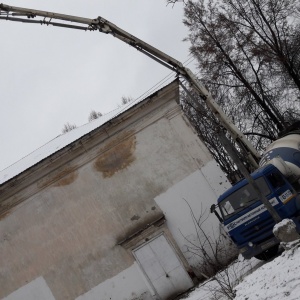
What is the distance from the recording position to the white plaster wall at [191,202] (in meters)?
14.0

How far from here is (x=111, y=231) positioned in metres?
14.2

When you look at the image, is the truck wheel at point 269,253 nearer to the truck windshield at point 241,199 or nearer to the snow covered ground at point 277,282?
the truck windshield at point 241,199

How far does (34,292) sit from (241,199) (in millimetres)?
8301

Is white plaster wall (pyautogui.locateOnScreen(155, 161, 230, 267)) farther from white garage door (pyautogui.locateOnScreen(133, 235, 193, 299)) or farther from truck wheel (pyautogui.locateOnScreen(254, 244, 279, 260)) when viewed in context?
truck wheel (pyautogui.locateOnScreen(254, 244, 279, 260))

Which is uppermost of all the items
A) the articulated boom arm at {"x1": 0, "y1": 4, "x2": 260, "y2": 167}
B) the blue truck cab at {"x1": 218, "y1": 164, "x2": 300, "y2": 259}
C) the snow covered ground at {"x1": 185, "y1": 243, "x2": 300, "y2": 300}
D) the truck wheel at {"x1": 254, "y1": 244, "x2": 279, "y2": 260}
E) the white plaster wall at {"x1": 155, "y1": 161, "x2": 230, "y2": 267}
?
the articulated boom arm at {"x1": 0, "y1": 4, "x2": 260, "y2": 167}

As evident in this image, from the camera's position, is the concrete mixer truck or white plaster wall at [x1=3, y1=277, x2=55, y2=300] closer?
the concrete mixer truck

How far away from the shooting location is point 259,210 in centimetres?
1044

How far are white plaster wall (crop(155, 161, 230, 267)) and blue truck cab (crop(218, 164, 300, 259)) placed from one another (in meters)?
2.64

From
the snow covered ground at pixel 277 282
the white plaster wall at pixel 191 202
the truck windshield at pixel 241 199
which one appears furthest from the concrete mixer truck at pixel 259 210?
the snow covered ground at pixel 277 282

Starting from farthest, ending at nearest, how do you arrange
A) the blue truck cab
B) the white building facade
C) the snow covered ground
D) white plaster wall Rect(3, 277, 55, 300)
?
white plaster wall Rect(3, 277, 55, 300) < the white building facade < the blue truck cab < the snow covered ground

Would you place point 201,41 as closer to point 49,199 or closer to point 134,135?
point 134,135

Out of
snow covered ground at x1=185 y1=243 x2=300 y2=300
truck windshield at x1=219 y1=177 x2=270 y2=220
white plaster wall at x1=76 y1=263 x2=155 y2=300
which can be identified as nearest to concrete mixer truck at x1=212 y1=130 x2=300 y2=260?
truck windshield at x1=219 y1=177 x2=270 y2=220

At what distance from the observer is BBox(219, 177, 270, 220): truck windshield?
35.3 feet

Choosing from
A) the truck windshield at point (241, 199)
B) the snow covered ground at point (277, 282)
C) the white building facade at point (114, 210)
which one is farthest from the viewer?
the white building facade at point (114, 210)
